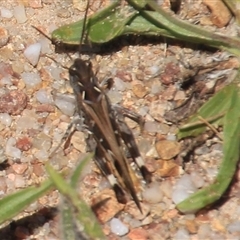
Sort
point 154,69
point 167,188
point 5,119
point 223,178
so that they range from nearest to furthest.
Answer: point 223,178
point 167,188
point 5,119
point 154,69

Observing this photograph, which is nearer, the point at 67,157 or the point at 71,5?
the point at 67,157

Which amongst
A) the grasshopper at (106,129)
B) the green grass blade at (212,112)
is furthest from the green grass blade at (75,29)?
the green grass blade at (212,112)

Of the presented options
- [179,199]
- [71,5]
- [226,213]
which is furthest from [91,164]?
[71,5]

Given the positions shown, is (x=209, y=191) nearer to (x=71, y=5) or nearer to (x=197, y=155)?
(x=197, y=155)

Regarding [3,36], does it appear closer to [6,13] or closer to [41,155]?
[6,13]

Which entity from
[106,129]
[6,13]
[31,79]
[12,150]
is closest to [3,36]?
[6,13]

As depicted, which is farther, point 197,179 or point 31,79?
point 31,79
